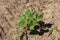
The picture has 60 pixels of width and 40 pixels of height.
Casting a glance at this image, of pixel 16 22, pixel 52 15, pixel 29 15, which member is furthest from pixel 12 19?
pixel 52 15

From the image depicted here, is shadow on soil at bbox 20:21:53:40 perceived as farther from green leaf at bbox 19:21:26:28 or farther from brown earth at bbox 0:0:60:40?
green leaf at bbox 19:21:26:28

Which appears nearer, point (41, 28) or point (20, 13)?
point (41, 28)

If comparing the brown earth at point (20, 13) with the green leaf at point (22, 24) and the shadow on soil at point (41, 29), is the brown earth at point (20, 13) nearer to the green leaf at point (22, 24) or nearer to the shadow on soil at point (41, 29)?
the shadow on soil at point (41, 29)

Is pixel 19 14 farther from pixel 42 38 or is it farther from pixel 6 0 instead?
pixel 42 38

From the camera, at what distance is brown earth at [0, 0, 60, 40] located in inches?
129

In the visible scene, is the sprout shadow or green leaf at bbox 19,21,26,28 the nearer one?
green leaf at bbox 19,21,26,28

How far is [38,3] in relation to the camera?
3881 millimetres

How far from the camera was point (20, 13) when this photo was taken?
368cm

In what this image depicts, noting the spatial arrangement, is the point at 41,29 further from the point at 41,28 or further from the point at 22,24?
the point at 22,24

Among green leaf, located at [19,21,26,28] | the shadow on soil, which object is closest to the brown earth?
the shadow on soil

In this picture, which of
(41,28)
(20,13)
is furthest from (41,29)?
(20,13)

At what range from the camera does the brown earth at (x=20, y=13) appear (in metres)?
3.27

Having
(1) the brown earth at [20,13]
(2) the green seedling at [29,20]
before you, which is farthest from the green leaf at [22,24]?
(1) the brown earth at [20,13]

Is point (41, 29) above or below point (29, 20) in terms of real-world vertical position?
below
